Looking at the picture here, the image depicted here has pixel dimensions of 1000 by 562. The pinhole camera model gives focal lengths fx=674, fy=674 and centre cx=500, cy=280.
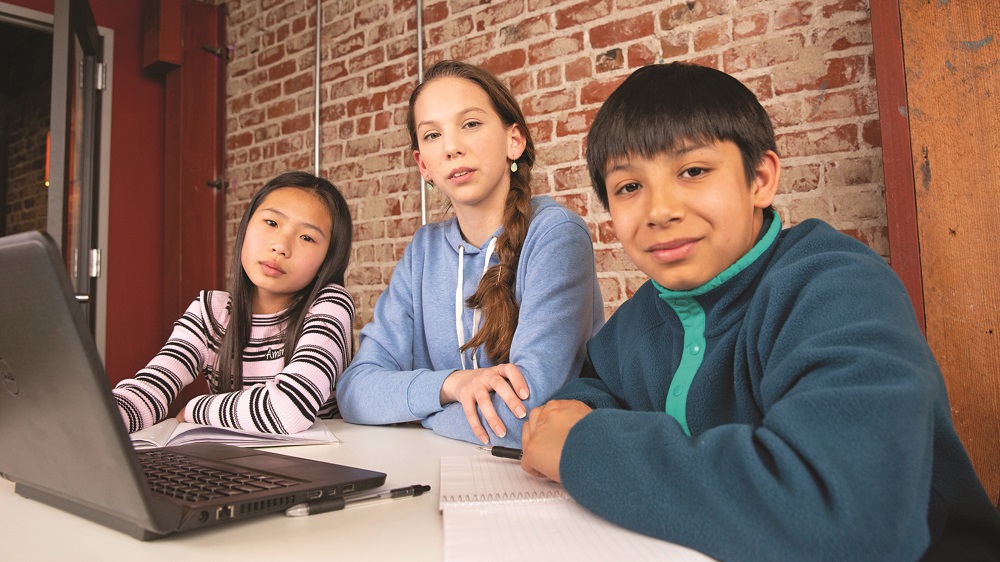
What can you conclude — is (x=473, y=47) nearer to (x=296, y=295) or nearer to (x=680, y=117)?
(x=296, y=295)

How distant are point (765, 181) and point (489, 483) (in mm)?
524

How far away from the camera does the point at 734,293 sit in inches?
31.8

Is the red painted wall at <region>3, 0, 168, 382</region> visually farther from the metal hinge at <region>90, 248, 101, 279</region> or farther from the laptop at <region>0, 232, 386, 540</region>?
the laptop at <region>0, 232, 386, 540</region>

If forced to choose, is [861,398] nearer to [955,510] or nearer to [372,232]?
[955,510]

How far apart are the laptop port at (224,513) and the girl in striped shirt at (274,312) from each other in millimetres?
723

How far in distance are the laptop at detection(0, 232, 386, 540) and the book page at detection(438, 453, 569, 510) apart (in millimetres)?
85

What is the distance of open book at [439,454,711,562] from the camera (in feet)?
1.66

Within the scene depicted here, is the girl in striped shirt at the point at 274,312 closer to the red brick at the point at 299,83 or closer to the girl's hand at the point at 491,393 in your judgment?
the girl's hand at the point at 491,393

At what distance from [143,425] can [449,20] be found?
1951 mm

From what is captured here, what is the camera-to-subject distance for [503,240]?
1.34m

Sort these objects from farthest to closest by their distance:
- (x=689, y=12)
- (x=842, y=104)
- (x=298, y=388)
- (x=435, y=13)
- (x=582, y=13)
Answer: (x=435, y=13), (x=582, y=13), (x=689, y=12), (x=842, y=104), (x=298, y=388)

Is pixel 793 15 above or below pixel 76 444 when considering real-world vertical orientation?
above

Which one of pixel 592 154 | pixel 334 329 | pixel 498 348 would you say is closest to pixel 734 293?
pixel 592 154

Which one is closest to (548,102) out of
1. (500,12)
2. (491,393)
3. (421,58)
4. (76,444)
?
(500,12)
